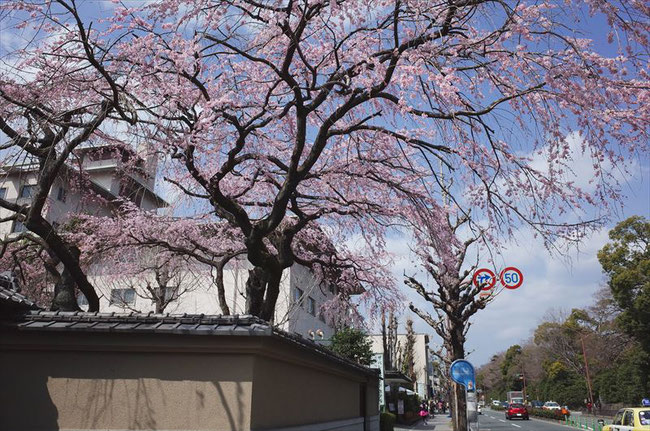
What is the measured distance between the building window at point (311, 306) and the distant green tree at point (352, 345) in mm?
2257

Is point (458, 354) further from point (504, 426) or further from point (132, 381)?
point (504, 426)

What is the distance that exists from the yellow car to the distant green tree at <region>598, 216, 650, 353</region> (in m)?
18.1

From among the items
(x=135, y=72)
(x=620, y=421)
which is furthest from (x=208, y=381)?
(x=620, y=421)

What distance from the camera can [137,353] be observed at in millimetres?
6141

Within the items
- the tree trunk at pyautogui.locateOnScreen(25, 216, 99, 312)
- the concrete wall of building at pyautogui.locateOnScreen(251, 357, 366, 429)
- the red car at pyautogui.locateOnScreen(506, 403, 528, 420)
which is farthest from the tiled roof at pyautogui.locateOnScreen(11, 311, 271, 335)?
the red car at pyautogui.locateOnScreen(506, 403, 528, 420)

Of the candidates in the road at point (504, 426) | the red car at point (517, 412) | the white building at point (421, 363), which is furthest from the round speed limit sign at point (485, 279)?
the white building at point (421, 363)

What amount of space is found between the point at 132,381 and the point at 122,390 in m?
0.16

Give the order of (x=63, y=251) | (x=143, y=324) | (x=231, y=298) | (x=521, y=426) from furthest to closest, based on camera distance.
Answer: (x=521, y=426) < (x=231, y=298) < (x=63, y=251) < (x=143, y=324)

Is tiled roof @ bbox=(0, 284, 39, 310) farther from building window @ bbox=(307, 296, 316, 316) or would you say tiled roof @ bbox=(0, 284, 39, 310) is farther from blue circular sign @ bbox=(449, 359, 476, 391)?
building window @ bbox=(307, 296, 316, 316)

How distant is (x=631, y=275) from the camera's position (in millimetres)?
30859

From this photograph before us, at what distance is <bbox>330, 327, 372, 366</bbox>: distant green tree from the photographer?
24.0 metres

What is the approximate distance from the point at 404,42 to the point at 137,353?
18.7ft

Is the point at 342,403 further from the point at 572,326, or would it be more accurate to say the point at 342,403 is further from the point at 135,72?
the point at 572,326

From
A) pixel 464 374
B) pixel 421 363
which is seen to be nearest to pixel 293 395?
pixel 464 374
